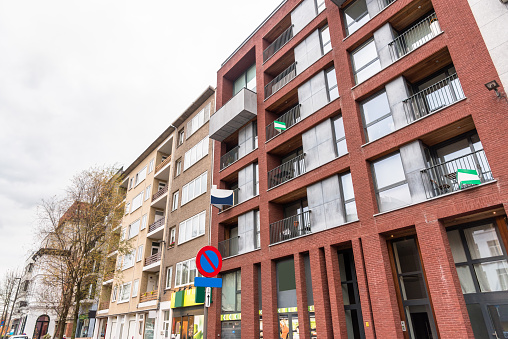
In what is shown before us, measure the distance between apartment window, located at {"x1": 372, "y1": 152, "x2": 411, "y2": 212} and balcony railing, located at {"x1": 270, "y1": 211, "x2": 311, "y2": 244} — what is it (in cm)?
404

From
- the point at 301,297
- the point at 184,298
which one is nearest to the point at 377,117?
the point at 301,297

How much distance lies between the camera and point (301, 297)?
1412 cm

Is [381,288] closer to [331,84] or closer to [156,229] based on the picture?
[331,84]

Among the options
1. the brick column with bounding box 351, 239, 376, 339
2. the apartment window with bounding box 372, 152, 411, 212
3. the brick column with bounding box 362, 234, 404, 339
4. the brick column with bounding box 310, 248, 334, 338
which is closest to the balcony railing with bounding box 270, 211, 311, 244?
the brick column with bounding box 310, 248, 334, 338

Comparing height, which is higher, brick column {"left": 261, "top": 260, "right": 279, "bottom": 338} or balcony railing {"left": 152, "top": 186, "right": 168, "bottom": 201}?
balcony railing {"left": 152, "top": 186, "right": 168, "bottom": 201}

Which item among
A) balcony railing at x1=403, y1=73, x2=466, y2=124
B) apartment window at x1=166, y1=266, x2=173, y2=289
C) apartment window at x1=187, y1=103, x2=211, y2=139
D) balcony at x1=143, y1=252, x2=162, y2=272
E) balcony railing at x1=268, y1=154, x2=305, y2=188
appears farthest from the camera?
balcony at x1=143, y1=252, x2=162, y2=272

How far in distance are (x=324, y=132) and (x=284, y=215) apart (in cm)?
525

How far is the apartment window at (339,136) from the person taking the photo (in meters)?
14.8

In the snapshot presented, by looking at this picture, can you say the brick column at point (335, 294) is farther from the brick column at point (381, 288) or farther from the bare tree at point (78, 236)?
the bare tree at point (78, 236)

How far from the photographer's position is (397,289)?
11.5 metres

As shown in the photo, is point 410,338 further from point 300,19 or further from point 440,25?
point 300,19

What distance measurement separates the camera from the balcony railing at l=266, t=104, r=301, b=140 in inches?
718

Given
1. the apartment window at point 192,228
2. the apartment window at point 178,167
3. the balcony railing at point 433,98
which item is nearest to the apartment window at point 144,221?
the apartment window at point 178,167

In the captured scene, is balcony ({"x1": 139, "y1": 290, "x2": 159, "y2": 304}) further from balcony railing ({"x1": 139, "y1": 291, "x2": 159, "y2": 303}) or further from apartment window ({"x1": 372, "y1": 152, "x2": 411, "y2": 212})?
apartment window ({"x1": 372, "y1": 152, "x2": 411, "y2": 212})
